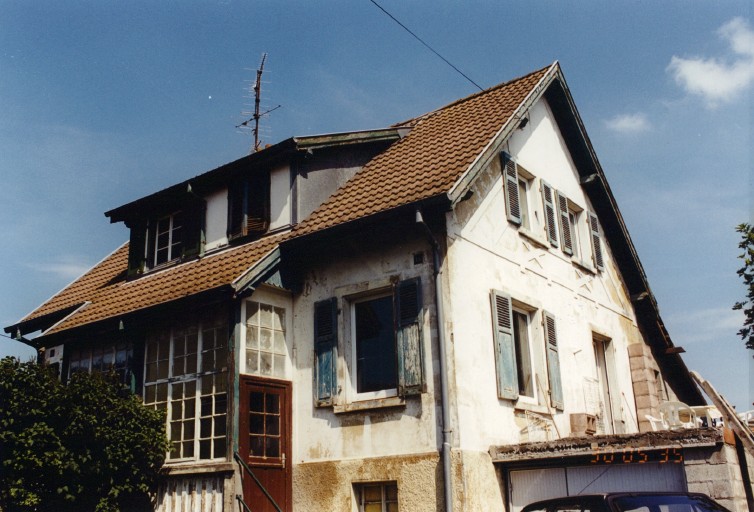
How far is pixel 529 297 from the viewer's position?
12.6 metres

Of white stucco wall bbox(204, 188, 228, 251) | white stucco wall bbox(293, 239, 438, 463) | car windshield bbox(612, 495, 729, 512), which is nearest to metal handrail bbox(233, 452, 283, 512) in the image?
white stucco wall bbox(293, 239, 438, 463)

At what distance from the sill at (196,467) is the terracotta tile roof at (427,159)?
11.9 ft

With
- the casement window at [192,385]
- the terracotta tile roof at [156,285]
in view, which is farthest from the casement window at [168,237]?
the casement window at [192,385]

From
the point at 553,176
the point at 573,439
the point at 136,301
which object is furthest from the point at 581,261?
the point at 136,301

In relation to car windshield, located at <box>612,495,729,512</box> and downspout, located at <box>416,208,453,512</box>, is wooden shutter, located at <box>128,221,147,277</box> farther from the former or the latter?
car windshield, located at <box>612,495,729,512</box>

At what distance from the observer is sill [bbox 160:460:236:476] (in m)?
10.4

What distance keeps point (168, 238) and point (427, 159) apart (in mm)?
5408

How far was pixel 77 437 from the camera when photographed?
1080 cm

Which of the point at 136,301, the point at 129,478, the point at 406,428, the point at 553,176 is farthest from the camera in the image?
the point at 553,176

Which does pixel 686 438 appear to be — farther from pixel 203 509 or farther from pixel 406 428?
pixel 203 509

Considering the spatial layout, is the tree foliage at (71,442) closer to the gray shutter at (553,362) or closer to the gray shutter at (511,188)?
the gray shutter at (553,362)

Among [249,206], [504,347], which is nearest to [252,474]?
[504,347]

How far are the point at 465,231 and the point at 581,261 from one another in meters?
4.26

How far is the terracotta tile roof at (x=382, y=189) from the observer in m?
11.5
